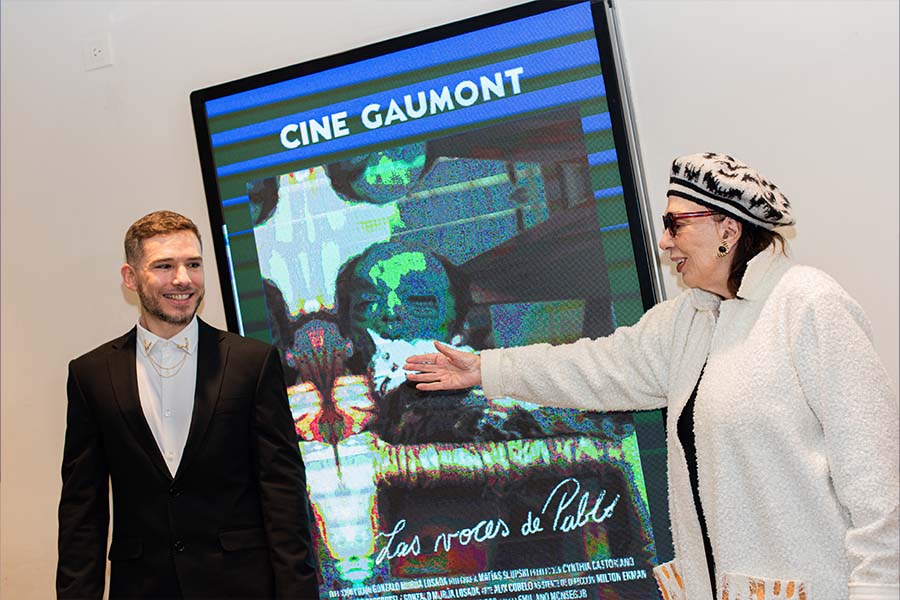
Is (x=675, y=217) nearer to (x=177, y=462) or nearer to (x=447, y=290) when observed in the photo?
(x=447, y=290)

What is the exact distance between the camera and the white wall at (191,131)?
2.41 meters

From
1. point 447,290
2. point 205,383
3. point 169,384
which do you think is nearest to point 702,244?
point 447,290

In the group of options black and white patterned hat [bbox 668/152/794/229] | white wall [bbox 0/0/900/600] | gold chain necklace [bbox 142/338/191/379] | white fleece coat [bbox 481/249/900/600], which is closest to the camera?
white fleece coat [bbox 481/249/900/600]

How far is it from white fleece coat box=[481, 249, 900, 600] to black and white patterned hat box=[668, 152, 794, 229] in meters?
0.11

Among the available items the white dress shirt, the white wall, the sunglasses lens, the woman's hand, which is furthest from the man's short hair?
the sunglasses lens

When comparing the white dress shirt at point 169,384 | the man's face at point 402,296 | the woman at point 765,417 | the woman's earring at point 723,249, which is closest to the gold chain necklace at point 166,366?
the white dress shirt at point 169,384

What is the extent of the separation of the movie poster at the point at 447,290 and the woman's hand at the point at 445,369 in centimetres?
9

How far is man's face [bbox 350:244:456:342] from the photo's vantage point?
2.71 metres

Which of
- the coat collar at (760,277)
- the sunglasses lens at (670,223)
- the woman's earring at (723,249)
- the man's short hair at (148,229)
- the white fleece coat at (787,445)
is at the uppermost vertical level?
the man's short hair at (148,229)

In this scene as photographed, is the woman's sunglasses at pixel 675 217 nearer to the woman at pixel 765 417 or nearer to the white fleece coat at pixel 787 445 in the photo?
the woman at pixel 765 417

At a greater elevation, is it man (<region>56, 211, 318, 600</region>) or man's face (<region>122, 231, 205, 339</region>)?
man's face (<region>122, 231, 205, 339</region>)

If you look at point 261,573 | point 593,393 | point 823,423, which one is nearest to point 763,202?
point 823,423

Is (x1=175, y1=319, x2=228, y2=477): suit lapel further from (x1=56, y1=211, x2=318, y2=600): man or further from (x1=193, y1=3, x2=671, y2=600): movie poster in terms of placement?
(x1=193, y1=3, x2=671, y2=600): movie poster

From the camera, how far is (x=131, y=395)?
2471 millimetres
